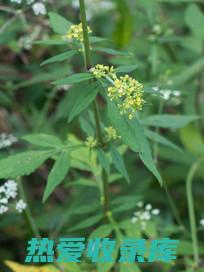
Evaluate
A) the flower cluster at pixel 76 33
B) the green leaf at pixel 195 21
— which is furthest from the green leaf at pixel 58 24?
the green leaf at pixel 195 21

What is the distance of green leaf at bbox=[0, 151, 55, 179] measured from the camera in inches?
59.9

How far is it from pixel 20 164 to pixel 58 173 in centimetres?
12

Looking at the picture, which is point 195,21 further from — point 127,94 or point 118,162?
point 127,94

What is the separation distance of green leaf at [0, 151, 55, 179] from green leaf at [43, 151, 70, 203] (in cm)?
5

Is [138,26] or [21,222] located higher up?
[138,26]

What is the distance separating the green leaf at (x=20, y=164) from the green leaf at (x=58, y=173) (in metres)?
0.05

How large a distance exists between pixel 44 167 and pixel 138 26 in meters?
0.92

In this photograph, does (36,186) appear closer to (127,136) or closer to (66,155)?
(66,155)

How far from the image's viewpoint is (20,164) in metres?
1.55

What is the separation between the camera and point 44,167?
8.80 feet

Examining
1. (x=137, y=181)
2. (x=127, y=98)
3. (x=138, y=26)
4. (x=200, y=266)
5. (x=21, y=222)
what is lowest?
(x=200, y=266)

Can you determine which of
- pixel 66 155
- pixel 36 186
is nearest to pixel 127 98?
pixel 66 155

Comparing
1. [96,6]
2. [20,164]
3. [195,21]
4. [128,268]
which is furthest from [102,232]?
[96,6]

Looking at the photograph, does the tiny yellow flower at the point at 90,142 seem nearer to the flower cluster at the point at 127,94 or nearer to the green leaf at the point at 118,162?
the green leaf at the point at 118,162
